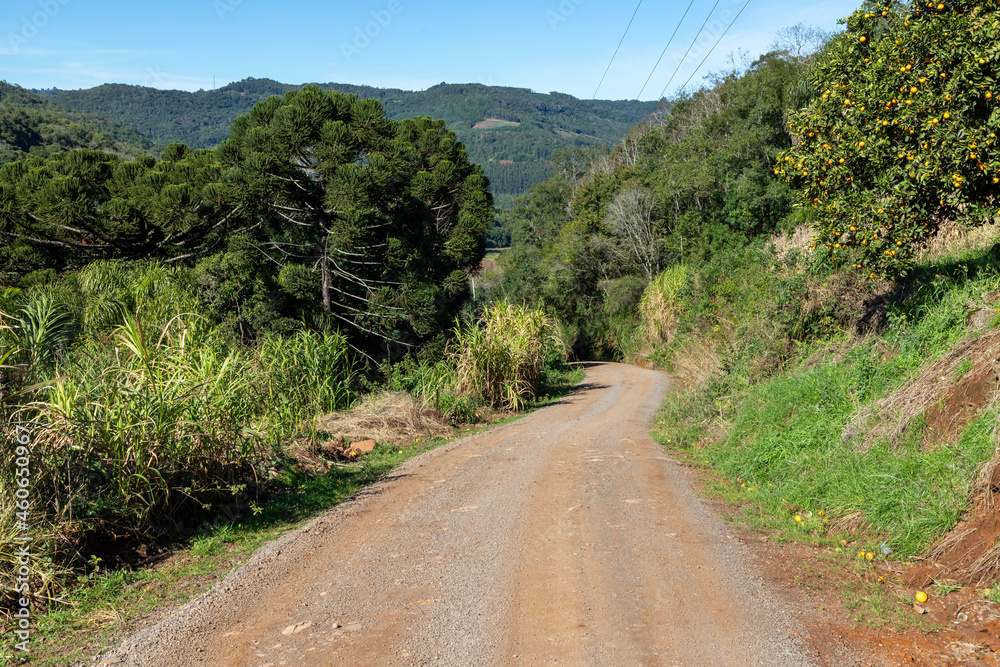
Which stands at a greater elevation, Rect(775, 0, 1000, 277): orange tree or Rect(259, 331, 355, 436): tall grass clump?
Rect(775, 0, 1000, 277): orange tree

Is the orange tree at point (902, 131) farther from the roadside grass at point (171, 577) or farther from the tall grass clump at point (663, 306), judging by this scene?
the tall grass clump at point (663, 306)

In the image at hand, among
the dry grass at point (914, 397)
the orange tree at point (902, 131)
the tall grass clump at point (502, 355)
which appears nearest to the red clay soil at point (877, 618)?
the dry grass at point (914, 397)

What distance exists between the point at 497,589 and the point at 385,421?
7.15 meters

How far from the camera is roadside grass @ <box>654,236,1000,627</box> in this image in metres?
5.36

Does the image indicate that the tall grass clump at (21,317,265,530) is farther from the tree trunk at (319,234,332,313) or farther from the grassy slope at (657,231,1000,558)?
the tree trunk at (319,234,332,313)

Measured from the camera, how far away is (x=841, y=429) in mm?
7180

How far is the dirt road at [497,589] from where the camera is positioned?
3.83 metres

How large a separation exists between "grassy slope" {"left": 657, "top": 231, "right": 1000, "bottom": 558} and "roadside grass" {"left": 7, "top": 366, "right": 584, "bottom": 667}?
15.0 feet

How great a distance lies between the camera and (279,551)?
18.2 feet

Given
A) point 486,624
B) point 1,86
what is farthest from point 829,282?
point 1,86

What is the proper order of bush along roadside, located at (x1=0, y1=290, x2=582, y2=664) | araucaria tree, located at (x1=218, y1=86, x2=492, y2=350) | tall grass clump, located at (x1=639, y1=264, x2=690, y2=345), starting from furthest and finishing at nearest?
tall grass clump, located at (x1=639, y1=264, x2=690, y2=345) < araucaria tree, located at (x1=218, y1=86, x2=492, y2=350) < bush along roadside, located at (x1=0, y1=290, x2=582, y2=664)

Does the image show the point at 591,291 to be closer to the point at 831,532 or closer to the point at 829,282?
the point at 829,282

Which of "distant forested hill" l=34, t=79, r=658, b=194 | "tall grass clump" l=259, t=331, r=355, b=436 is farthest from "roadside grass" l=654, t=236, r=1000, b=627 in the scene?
"distant forested hill" l=34, t=79, r=658, b=194

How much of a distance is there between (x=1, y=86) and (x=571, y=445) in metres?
94.0
